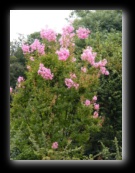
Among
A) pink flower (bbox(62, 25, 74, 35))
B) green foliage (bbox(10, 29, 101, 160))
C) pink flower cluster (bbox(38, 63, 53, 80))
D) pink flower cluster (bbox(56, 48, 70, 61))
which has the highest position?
pink flower (bbox(62, 25, 74, 35))

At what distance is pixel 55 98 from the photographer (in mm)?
3551

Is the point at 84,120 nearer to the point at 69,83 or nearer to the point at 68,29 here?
the point at 69,83

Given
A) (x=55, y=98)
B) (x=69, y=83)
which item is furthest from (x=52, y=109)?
(x=69, y=83)

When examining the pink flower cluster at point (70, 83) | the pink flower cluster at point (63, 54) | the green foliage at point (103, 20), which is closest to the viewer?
the pink flower cluster at point (63, 54)

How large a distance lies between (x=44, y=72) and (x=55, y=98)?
282 mm

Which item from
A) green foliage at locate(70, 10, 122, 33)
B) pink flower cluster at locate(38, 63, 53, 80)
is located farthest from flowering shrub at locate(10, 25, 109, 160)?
green foliage at locate(70, 10, 122, 33)

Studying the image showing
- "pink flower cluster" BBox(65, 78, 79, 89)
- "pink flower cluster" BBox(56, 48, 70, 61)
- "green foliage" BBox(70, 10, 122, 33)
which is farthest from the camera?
"green foliage" BBox(70, 10, 122, 33)

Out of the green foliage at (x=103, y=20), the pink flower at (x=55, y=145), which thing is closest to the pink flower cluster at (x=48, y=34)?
the pink flower at (x=55, y=145)

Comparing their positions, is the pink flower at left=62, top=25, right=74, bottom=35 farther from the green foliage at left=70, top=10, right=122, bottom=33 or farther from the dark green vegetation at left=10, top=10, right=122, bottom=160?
the green foliage at left=70, top=10, right=122, bottom=33

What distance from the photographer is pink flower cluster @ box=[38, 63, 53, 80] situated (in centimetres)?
344

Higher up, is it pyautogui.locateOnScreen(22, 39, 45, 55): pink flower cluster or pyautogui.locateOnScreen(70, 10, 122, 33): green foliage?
pyautogui.locateOnScreen(70, 10, 122, 33): green foliage

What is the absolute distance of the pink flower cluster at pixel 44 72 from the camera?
11.3ft

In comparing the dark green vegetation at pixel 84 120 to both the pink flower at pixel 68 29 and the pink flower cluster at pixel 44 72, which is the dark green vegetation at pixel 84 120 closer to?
the pink flower cluster at pixel 44 72
